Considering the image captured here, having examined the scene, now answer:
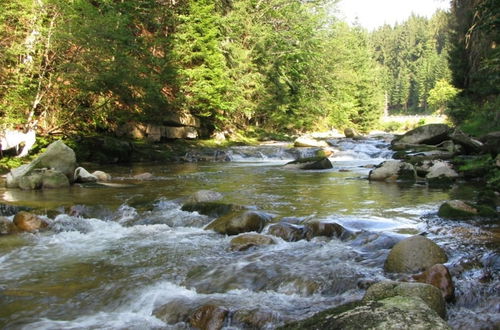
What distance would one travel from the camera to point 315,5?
113 feet

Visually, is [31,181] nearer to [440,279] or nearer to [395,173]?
[395,173]

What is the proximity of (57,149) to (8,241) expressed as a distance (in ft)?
18.2

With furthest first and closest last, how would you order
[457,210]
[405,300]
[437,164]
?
[437,164]
[457,210]
[405,300]

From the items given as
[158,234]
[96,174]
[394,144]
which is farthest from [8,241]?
[394,144]

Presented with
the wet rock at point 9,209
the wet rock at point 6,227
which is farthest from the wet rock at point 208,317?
the wet rock at point 9,209

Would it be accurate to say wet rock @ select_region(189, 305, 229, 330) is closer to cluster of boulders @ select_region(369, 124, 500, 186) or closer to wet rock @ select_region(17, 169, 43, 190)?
wet rock @ select_region(17, 169, 43, 190)

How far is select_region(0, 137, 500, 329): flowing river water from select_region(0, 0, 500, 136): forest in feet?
16.4

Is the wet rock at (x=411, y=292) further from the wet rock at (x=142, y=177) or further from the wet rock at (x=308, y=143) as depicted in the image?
the wet rock at (x=308, y=143)

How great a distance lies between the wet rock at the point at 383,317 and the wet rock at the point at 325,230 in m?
3.86

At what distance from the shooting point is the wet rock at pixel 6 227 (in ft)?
24.9

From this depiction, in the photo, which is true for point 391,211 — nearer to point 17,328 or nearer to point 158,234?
point 158,234

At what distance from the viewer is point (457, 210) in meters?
7.63

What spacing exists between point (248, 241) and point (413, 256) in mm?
2436

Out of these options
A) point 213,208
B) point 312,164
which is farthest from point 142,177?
point 312,164
